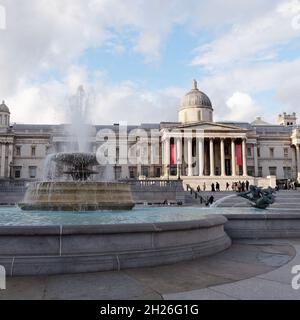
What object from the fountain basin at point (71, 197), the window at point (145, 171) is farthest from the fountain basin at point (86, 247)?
the window at point (145, 171)

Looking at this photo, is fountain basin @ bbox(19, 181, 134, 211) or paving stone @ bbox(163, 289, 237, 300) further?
fountain basin @ bbox(19, 181, 134, 211)

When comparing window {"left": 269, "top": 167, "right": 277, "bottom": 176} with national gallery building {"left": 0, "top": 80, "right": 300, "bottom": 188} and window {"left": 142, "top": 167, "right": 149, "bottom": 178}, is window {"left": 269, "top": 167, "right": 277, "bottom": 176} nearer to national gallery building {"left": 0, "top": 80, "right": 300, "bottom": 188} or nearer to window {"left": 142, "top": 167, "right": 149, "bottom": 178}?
national gallery building {"left": 0, "top": 80, "right": 300, "bottom": 188}

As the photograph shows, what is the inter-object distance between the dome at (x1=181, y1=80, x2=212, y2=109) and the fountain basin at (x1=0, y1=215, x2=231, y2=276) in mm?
74103

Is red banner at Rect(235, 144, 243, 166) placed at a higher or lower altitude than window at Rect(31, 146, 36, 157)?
lower

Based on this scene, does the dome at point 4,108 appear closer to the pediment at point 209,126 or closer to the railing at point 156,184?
the pediment at point 209,126

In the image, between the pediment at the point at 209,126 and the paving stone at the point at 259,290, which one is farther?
the pediment at the point at 209,126

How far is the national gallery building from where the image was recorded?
2805 inches

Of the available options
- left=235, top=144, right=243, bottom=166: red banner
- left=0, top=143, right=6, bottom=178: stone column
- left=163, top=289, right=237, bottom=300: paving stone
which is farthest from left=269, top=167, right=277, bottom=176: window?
left=163, top=289, right=237, bottom=300: paving stone

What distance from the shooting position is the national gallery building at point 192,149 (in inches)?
2805

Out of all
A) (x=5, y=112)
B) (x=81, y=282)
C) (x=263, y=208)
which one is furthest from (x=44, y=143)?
(x=81, y=282)

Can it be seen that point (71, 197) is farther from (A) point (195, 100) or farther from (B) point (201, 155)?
(A) point (195, 100)

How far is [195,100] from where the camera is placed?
7925cm

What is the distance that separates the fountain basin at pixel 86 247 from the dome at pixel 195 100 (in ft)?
243

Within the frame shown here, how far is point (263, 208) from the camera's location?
12.7m
